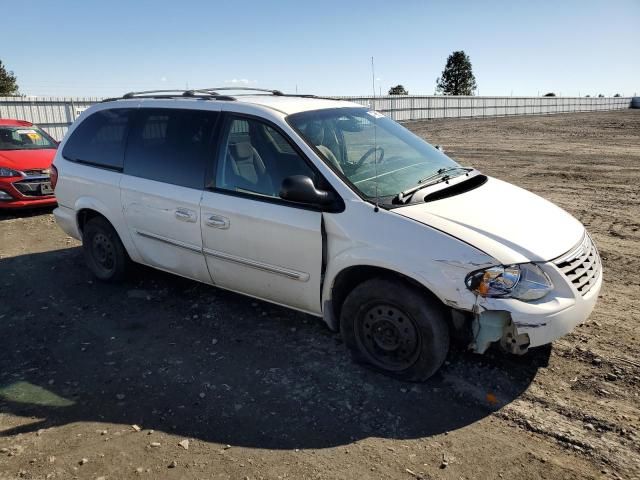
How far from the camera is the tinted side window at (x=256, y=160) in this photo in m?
3.85

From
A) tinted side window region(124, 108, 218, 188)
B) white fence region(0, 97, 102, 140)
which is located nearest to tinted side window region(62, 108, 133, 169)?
tinted side window region(124, 108, 218, 188)

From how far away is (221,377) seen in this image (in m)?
3.65

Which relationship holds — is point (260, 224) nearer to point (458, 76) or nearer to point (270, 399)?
point (270, 399)

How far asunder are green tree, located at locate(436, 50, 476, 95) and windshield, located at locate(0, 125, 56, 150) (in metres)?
75.6

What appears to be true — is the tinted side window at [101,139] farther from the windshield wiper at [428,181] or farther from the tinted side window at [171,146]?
the windshield wiper at [428,181]

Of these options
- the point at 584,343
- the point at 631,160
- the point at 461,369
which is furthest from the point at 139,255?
the point at 631,160

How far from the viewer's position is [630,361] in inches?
144

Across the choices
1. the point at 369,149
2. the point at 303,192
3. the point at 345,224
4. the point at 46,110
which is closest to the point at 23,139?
the point at 369,149

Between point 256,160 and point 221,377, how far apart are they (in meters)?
1.69

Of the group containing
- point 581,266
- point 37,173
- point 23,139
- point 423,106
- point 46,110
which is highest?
point 423,106

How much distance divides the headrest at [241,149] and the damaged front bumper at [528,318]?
7.05 ft

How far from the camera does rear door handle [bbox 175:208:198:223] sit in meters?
4.25

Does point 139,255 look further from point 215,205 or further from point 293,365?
point 293,365

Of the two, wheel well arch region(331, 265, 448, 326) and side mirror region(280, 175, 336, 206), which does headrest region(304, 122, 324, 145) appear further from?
wheel well arch region(331, 265, 448, 326)
